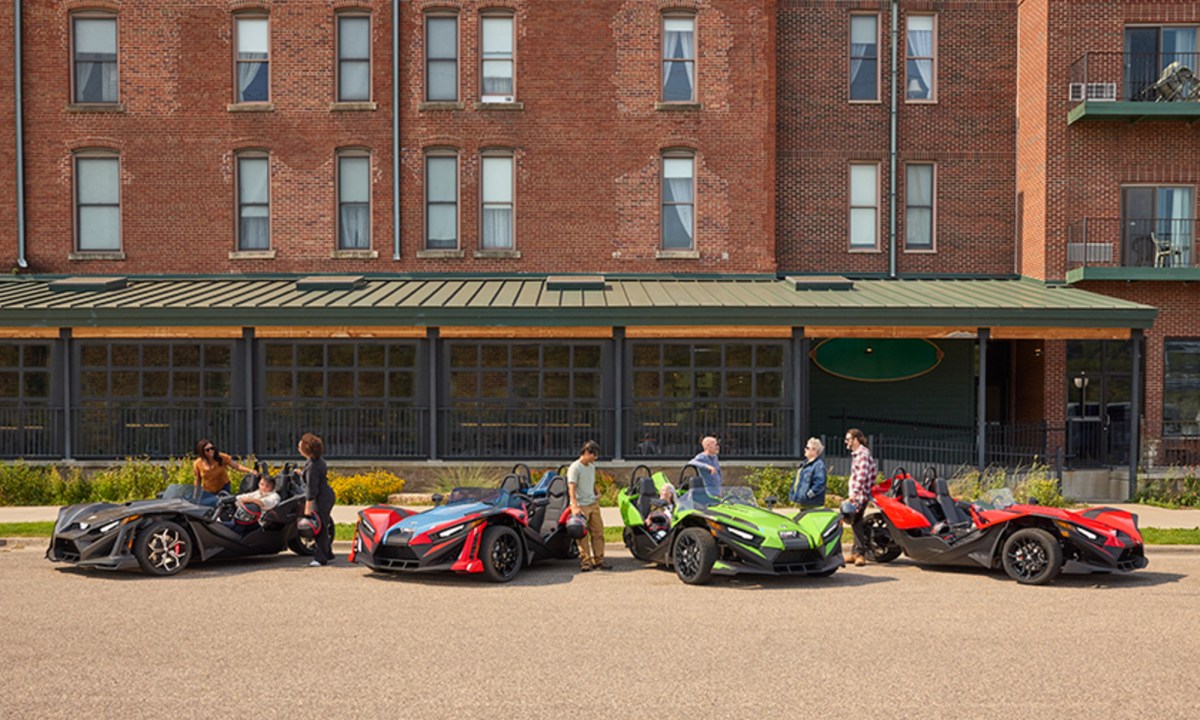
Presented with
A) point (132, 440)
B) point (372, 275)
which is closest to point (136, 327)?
point (132, 440)

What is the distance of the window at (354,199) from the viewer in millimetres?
27688

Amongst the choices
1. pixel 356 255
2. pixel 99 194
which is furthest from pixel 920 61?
pixel 99 194

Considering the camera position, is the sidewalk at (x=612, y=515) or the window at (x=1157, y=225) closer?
the sidewalk at (x=612, y=515)

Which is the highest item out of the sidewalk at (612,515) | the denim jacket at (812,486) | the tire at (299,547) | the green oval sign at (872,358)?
the green oval sign at (872,358)

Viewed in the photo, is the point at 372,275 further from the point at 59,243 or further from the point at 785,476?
the point at 785,476

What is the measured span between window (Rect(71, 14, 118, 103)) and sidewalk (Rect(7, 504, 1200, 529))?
11.9 m

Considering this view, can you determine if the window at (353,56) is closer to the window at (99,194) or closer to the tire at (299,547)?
the window at (99,194)

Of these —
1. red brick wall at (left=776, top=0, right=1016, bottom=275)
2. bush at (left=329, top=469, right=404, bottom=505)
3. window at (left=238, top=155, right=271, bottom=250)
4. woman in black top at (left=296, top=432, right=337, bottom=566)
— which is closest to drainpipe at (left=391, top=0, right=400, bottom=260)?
window at (left=238, top=155, right=271, bottom=250)

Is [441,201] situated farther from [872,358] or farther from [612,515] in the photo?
[612,515]

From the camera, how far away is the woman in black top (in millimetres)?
13875

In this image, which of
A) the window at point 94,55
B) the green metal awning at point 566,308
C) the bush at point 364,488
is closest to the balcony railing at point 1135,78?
the green metal awning at point 566,308

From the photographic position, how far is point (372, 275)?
27.4 m

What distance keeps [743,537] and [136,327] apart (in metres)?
14.8

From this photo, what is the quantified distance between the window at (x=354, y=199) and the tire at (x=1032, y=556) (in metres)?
18.6
